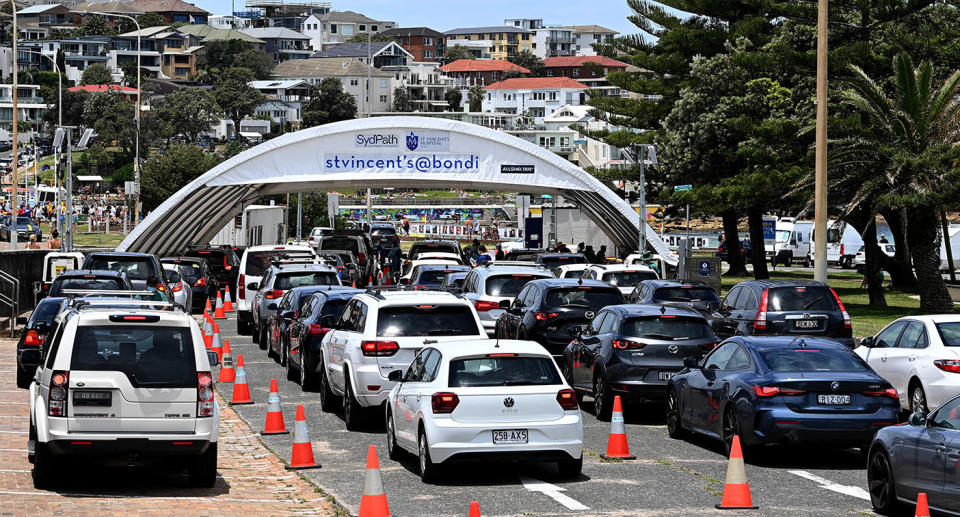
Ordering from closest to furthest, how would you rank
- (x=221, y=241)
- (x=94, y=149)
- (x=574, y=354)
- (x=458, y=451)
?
1. (x=458, y=451)
2. (x=574, y=354)
3. (x=221, y=241)
4. (x=94, y=149)

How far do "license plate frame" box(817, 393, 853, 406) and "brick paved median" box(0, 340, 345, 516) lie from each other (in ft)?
17.0

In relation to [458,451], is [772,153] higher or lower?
higher

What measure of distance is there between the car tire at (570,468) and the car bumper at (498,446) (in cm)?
17

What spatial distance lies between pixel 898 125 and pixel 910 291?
1280 cm

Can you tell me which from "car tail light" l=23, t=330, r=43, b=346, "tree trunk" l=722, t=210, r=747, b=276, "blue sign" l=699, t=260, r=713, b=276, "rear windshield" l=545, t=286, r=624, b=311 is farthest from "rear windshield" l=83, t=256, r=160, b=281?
"tree trunk" l=722, t=210, r=747, b=276

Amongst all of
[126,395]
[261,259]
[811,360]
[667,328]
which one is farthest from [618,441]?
[261,259]

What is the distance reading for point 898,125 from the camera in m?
36.0

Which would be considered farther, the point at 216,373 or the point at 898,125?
the point at 898,125

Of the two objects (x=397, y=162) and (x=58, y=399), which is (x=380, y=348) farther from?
(x=397, y=162)

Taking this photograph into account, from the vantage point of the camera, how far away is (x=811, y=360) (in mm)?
15156

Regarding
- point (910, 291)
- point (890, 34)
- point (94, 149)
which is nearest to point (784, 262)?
point (910, 291)

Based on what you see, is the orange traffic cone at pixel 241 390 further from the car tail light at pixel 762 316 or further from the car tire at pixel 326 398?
the car tail light at pixel 762 316

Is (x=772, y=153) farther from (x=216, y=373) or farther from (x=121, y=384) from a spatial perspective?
(x=121, y=384)

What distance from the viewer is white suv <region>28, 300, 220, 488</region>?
12.5 m
